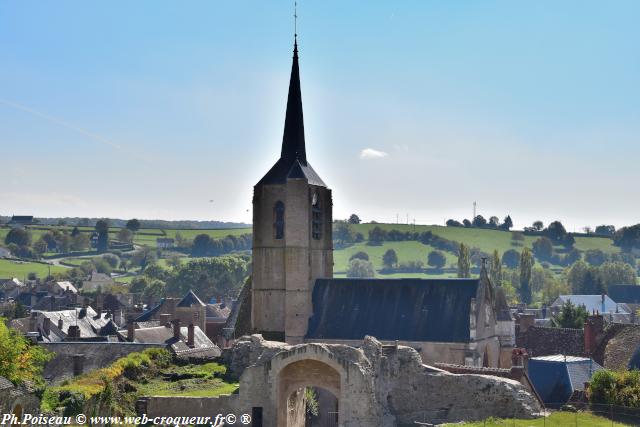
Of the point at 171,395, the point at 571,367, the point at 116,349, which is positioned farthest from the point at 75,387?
the point at 571,367

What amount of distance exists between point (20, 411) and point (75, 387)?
12.0ft

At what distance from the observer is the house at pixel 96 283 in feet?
455

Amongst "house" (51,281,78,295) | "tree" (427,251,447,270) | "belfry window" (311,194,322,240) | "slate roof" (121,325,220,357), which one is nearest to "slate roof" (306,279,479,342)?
"belfry window" (311,194,322,240)

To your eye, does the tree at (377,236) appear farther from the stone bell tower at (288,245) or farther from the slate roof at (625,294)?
the stone bell tower at (288,245)

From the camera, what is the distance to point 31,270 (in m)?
155

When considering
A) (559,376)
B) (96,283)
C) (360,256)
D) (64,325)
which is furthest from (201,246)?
(559,376)

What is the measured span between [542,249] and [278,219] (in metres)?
149

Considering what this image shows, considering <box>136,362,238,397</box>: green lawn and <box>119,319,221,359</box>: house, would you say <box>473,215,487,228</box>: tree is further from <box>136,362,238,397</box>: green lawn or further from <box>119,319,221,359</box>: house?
<box>136,362,238,397</box>: green lawn

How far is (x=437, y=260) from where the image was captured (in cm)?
16850

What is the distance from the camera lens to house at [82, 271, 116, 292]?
455 ft

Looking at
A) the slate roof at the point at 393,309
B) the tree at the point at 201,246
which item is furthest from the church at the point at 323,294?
the tree at the point at 201,246

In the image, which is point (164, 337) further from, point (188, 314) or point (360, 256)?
point (360, 256)

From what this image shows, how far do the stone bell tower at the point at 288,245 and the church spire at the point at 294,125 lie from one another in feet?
0.19

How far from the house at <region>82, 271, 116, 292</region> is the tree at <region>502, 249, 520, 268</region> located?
2714 inches
